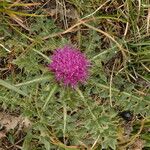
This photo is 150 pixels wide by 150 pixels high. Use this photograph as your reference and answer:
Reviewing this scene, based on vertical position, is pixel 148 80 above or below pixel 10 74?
below

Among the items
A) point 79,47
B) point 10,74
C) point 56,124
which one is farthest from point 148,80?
point 10,74

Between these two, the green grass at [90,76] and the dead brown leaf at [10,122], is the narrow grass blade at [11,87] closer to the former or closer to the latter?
the green grass at [90,76]

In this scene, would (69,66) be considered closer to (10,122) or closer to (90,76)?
(90,76)

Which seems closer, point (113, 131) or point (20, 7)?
point (113, 131)

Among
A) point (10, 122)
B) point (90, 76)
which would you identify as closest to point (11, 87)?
point (10, 122)

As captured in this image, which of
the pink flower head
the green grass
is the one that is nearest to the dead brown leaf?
the green grass

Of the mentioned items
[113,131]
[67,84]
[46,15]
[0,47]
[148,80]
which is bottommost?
[113,131]

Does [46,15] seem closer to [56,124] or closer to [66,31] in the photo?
[66,31]

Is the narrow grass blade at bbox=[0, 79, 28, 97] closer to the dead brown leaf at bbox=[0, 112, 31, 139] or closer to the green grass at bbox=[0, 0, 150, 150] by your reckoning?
the green grass at bbox=[0, 0, 150, 150]
